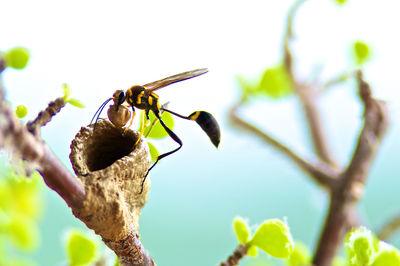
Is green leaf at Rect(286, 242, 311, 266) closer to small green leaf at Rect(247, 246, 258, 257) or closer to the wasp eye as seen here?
small green leaf at Rect(247, 246, 258, 257)

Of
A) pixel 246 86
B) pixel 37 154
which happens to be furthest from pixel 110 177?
pixel 246 86

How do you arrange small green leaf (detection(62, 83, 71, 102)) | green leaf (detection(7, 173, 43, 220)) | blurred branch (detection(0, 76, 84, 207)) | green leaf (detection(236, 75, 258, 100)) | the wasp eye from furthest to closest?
green leaf (detection(236, 75, 258, 100))
green leaf (detection(7, 173, 43, 220))
the wasp eye
small green leaf (detection(62, 83, 71, 102))
blurred branch (detection(0, 76, 84, 207))

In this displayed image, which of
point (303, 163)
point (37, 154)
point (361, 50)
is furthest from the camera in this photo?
point (303, 163)

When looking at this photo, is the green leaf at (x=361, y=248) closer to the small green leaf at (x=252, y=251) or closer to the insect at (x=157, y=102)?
the small green leaf at (x=252, y=251)

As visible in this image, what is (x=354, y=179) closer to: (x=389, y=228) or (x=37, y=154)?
(x=389, y=228)

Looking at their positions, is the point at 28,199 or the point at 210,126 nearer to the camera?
the point at 210,126

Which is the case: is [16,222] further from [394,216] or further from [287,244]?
[394,216]

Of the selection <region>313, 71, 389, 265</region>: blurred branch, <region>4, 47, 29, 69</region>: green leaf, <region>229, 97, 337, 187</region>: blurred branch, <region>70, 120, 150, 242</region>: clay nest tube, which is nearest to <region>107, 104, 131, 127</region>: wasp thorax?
<region>70, 120, 150, 242</region>: clay nest tube
